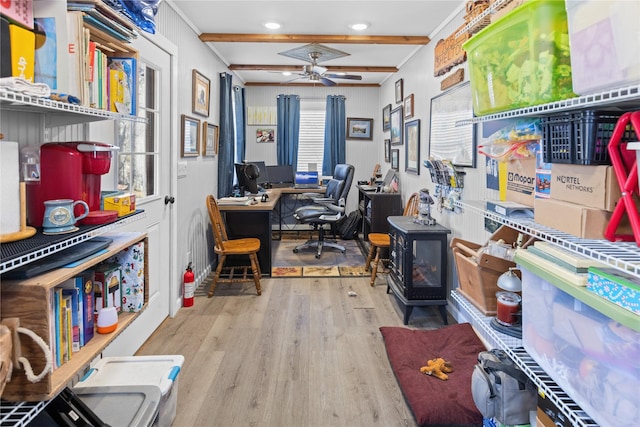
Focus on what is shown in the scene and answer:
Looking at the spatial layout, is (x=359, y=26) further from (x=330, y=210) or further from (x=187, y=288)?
(x=187, y=288)

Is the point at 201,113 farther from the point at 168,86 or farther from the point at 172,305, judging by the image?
the point at 172,305

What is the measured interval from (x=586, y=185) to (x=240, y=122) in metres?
5.67

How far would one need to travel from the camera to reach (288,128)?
7023mm

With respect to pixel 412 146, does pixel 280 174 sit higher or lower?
lower

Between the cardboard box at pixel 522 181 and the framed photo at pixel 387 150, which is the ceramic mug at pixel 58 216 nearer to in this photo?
the cardboard box at pixel 522 181

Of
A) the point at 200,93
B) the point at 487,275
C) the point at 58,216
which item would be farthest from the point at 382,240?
the point at 58,216

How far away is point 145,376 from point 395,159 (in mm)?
4331

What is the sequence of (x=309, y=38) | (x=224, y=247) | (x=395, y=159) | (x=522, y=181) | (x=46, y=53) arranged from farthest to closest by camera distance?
(x=395, y=159)
(x=309, y=38)
(x=224, y=247)
(x=522, y=181)
(x=46, y=53)

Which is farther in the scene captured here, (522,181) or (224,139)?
(224,139)

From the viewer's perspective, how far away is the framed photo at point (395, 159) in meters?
5.56

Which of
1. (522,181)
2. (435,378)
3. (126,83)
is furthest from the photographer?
(435,378)

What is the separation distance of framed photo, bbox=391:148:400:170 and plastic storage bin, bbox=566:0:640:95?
4517 millimetres

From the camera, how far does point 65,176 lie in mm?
1333

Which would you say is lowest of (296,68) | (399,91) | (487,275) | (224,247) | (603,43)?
(224,247)
